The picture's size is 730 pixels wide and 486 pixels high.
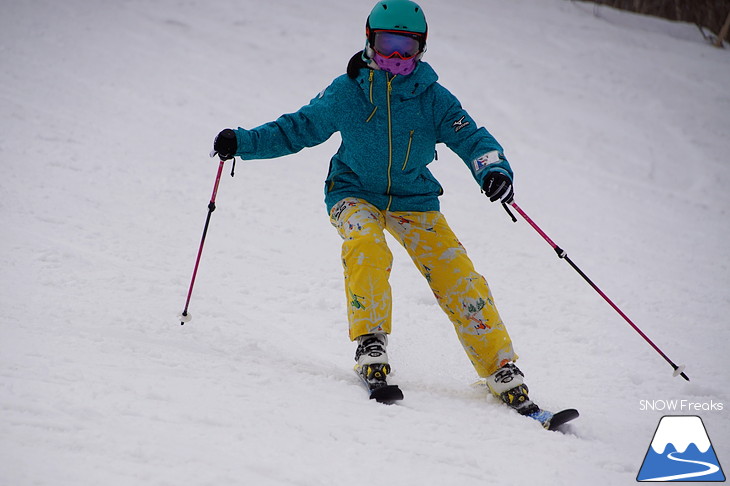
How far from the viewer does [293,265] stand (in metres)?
4.92

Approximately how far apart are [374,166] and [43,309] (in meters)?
1.86

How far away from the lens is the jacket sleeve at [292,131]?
324 cm

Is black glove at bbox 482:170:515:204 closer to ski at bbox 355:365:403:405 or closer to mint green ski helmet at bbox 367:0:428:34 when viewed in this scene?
mint green ski helmet at bbox 367:0:428:34

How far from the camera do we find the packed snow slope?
2.31 m

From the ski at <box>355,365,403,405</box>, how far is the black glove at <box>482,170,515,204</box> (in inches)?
38.2

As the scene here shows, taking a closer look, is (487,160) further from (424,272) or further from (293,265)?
(293,265)

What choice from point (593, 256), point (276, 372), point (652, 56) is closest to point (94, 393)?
point (276, 372)

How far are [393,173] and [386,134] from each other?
21 cm

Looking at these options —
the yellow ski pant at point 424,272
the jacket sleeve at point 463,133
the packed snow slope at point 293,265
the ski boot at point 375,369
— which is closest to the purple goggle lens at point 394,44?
the jacket sleeve at point 463,133

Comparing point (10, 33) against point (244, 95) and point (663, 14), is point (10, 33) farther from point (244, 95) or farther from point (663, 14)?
point (663, 14)

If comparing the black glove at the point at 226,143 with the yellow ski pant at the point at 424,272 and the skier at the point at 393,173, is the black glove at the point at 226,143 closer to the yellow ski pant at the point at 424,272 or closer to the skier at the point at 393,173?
the skier at the point at 393,173

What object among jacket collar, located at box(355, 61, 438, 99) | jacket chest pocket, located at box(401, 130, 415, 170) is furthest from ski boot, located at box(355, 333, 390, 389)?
jacket collar, located at box(355, 61, 438, 99)

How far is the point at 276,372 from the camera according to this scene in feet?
9.96

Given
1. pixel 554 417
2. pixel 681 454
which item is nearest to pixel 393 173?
pixel 554 417
